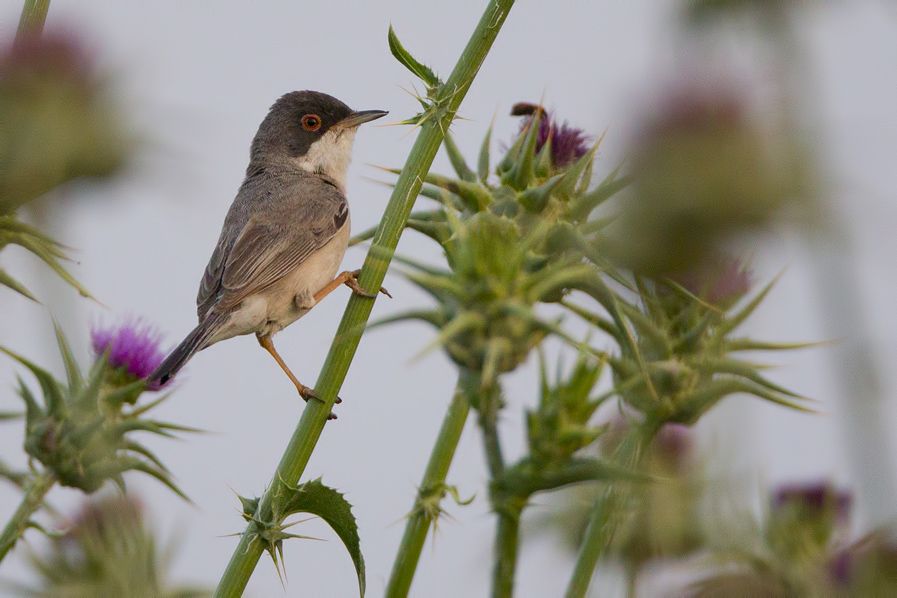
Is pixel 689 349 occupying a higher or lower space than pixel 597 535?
higher

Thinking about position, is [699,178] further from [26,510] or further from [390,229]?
[26,510]

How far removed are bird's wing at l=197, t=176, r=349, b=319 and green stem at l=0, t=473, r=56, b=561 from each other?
218 centimetres

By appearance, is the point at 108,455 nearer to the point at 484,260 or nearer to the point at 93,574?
the point at 93,574

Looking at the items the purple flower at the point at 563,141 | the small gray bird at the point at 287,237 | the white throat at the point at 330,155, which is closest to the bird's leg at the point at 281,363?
the small gray bird at the point at 287,237

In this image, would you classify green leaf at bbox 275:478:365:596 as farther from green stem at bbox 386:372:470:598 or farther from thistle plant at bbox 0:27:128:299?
thistle plant at bbox 0:27:128:299

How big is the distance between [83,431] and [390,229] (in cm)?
216

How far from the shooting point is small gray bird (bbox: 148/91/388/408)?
23.1ft

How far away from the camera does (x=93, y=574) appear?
12.7 ft

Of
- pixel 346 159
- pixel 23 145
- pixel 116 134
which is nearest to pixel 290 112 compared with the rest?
pixel 346 159

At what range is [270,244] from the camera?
7277 mm

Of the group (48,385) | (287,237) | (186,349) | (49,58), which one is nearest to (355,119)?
(287,237)

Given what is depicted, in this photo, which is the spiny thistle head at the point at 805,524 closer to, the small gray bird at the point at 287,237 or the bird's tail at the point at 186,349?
the bird's tail at the point at 186,349

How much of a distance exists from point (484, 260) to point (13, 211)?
2701 mm

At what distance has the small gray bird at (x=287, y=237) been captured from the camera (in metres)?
7.03
